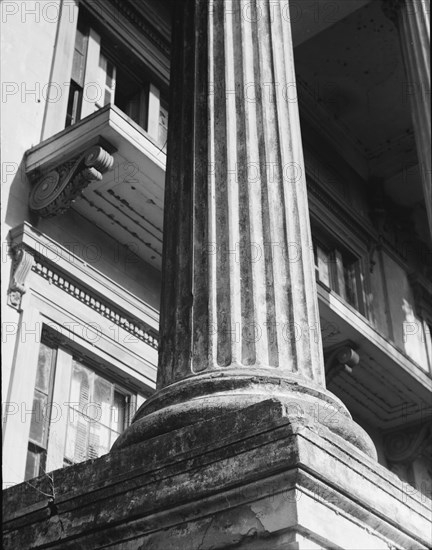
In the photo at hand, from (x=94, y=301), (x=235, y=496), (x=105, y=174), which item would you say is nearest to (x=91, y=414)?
(x=94, y=301)

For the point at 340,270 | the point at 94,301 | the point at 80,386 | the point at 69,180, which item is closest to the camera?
the point at 69,180

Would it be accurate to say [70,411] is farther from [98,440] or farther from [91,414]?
[98,440]

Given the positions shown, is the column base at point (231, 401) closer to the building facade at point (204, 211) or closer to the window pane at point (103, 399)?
the building facade at point (204, 211)

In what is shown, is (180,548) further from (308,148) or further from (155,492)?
(308,148)

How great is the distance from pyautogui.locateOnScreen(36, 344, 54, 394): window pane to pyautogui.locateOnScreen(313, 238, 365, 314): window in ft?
20.5

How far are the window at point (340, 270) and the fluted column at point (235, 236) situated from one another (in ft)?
26.6

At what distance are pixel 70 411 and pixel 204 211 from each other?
3.88m

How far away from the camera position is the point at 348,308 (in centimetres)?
1145

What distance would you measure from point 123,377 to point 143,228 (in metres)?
1.61

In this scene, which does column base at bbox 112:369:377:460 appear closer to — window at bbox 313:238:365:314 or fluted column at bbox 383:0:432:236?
fluted column at bbox 383:0:432:236

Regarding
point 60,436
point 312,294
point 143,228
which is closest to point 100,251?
point 143,228

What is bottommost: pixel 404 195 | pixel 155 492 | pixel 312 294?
pixel 155 492

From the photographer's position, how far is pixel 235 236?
15.9ft

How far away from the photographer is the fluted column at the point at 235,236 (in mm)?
4297
